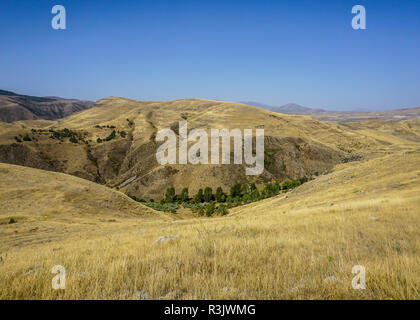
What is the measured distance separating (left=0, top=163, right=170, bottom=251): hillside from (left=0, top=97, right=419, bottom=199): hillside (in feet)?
150

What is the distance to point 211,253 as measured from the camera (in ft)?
16.5

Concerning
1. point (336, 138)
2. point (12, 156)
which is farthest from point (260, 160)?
point (12, 156)

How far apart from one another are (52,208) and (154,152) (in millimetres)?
80776

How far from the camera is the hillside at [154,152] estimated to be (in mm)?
81688

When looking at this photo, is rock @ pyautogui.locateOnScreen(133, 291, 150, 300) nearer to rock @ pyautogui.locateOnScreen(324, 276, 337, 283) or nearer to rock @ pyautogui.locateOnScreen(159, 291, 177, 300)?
rock @ pyautogui.locateOnScreen(159, 291, 177, 300)

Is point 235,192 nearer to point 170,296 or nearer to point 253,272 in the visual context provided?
point 253,272

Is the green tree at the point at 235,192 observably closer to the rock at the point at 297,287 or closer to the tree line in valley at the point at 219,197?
the tree line in valley at the point at 219,197

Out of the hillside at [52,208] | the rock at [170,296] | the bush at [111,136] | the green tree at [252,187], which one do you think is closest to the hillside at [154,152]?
the bush at [111,136]

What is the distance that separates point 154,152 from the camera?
345 feet

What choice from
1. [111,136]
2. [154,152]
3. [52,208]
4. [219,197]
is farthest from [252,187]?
[111,136]

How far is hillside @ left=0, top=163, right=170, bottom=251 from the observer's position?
55.5 ft

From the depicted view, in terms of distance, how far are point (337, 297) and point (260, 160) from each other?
8612cm

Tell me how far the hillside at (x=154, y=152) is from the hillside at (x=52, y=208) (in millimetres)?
45713
